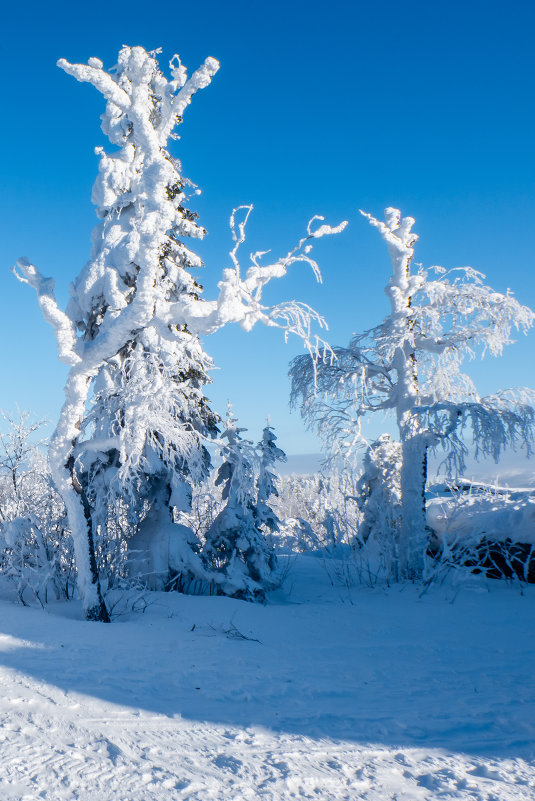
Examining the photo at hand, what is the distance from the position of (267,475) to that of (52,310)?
25.6 feet

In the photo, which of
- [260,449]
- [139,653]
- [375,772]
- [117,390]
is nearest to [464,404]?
[260,449]

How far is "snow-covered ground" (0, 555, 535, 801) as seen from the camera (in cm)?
293

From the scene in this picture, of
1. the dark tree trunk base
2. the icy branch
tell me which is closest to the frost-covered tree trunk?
the icy branch

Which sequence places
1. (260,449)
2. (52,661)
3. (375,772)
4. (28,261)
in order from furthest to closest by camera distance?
(260,449) → (28,261) → (52,661) → (375,772)

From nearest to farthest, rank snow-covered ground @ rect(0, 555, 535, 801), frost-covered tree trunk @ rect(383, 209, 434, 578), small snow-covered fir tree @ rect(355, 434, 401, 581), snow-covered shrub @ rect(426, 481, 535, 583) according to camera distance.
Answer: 1. snow-covered ground @ rect(0, 555, 535, 801)
2. snow-covered shrub @ rect(426, 481, 535, 583)
3. frost-covered tree trunk @ rect(383, 209, 434, 578)
4. small snow-covered fir tree @ rect(355, 434, 401, 581)

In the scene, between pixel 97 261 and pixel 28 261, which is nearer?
pixel 28 261

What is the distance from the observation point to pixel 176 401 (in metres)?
9.96

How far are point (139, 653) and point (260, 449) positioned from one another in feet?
27.3

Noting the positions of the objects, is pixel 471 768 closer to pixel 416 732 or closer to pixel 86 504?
pixel 416 732

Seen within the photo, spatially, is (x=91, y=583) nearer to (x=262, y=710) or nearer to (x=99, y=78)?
(x=262, y=710)

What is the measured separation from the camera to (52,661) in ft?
16.8

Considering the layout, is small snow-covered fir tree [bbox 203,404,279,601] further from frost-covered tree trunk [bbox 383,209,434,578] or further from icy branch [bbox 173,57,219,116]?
icy branch [bbox 173,57,219,116]

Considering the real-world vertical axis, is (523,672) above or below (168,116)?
below

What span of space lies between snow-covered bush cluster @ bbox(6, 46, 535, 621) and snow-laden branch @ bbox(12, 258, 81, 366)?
20 millimetres
